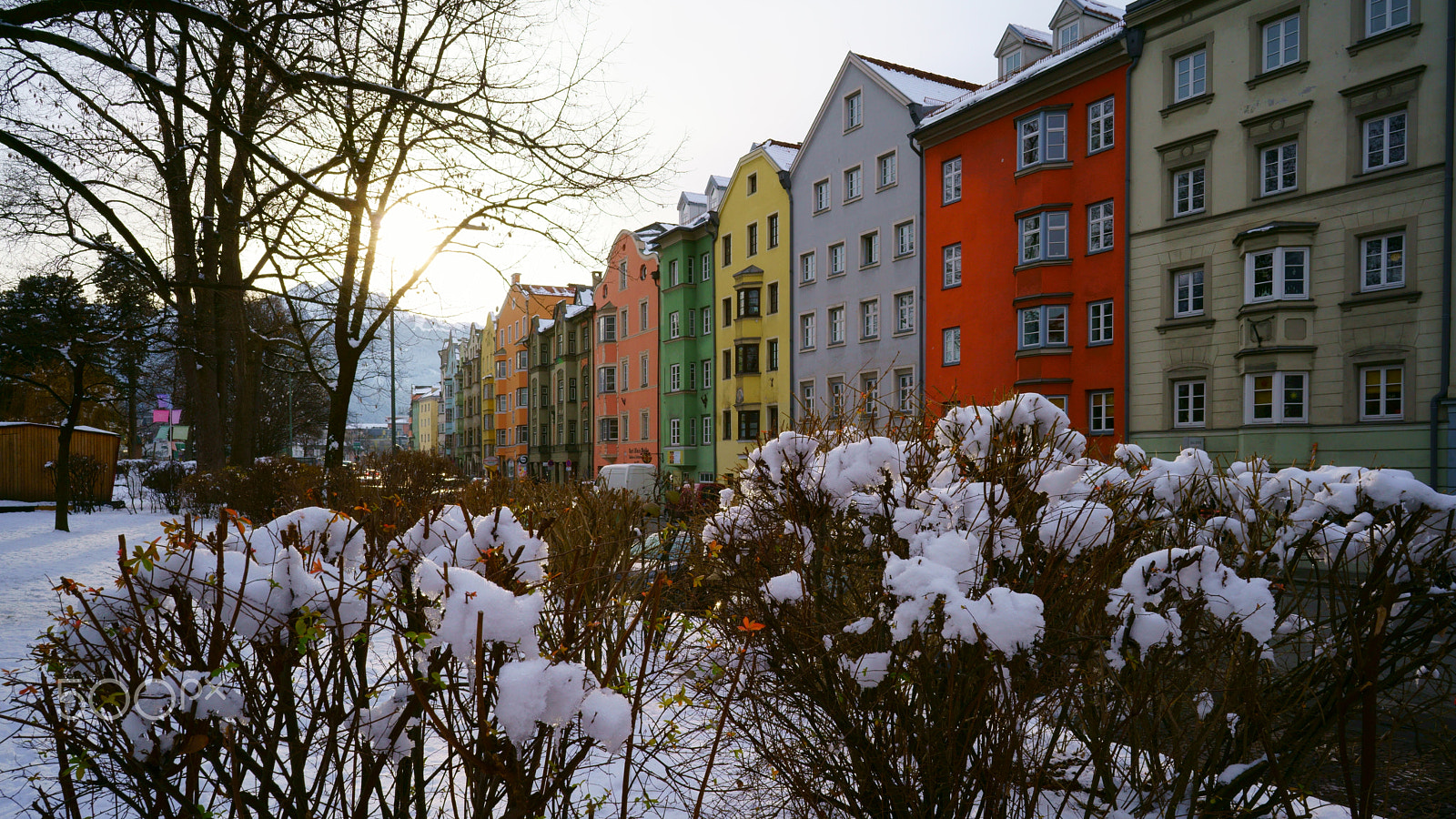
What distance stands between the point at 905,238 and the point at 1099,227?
8019mm

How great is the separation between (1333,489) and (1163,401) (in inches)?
817

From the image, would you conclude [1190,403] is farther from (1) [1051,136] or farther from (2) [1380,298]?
(1) [1051,136]

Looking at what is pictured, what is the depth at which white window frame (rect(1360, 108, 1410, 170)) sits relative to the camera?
18.9m

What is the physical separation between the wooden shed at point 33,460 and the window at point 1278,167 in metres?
32.1

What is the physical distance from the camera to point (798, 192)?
3738 centimetres

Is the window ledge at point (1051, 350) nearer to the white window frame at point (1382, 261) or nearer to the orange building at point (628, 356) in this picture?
the white window frame at point (1382, 261)

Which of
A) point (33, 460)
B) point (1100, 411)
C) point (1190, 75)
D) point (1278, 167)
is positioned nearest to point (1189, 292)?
point (1278, 167)

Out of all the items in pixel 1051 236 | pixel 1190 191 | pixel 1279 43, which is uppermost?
pixel 1279 43

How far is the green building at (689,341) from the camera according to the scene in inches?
1736

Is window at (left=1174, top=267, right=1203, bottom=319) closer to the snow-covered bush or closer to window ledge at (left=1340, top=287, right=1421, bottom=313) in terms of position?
window ledge at (left=1340, top=287, right=1421, bottom=313)

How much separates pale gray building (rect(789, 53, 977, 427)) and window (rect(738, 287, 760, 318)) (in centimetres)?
277

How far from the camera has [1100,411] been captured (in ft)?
80.3

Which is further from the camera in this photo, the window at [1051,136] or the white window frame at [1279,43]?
the window at [1051,136]

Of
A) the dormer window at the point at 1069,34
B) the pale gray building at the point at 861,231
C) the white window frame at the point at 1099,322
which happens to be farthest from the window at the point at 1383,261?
the pale gray building at the point at 861,231
